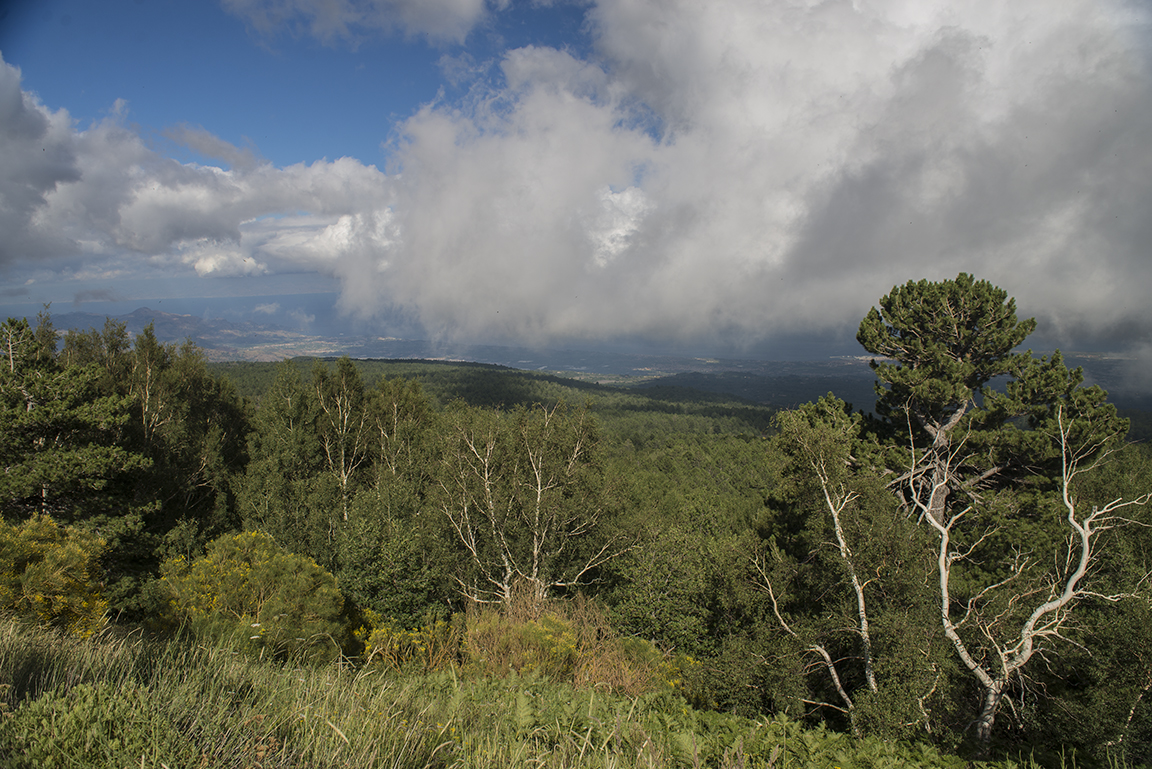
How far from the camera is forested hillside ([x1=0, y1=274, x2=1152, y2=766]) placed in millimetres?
9109

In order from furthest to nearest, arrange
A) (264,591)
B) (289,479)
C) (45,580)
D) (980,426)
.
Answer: (289,479)
(980,426)
(264,591)
(45,580)

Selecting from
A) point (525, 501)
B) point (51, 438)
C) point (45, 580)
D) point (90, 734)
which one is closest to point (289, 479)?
point (51, 438)

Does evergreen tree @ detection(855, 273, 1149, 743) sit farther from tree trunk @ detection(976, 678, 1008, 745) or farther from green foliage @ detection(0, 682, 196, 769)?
green foliage @ detection(0, 682, 196, 769)

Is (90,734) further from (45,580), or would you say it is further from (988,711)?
(988,711)

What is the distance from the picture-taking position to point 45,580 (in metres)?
9.70

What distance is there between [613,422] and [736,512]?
69588 mm

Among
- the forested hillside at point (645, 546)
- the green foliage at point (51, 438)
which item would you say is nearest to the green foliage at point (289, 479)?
the forested hillside at point (645, 546)

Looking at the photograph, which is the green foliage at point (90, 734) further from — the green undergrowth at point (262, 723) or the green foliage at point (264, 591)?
the green foliage at point (264, 591)

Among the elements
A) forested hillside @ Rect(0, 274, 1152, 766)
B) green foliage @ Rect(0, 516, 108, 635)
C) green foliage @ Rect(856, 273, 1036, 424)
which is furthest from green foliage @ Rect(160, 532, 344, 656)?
green foliage @ Rect(856, 273, 1036, 424)

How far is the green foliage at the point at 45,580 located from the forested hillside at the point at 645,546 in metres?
0.06

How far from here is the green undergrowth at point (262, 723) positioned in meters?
2.67

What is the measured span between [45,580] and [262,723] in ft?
35.4

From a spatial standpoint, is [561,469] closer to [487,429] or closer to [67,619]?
[487,429]

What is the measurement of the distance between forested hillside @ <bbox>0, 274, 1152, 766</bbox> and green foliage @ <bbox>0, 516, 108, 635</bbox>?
0.06 m
